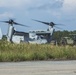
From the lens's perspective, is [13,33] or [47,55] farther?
[13,33]

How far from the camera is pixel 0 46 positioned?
40.7 meters

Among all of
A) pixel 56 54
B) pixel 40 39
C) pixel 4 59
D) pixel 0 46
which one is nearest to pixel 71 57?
pixel 56 54

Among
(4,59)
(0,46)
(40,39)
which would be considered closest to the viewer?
(4,59)

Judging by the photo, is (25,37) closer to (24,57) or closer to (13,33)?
(13,33)

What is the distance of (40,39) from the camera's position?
92750 mm

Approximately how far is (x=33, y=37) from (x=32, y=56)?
65.6 metres

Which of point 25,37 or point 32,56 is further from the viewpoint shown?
point 25,37

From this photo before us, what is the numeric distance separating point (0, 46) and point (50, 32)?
55.0 m

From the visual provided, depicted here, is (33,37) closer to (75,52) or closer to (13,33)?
(13,33)

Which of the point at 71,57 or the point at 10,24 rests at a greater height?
the point at 10,24

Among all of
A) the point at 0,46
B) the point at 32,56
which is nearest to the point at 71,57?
the point at 32,56

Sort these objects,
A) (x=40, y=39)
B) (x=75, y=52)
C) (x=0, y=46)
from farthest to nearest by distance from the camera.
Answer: (x=40, y=39) → (x=0, y=46) → (x=75, y=52)

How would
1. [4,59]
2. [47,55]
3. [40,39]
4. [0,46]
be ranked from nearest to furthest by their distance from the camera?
[4,59] → [47,55] → [0,46] → [40,39]

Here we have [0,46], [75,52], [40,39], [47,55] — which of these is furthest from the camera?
[40,39]
